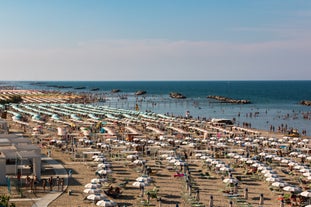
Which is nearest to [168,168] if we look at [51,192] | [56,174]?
[56,174]

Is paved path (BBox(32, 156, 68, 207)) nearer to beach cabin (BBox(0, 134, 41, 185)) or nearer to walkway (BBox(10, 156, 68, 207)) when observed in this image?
walkway (BBox(10, 156, 68, 207))

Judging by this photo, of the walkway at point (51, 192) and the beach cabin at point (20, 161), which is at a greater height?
the beach cabin at point (20, 161)

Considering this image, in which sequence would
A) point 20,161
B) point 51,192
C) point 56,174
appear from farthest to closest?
1. point 56,174
2. point 20,161
3. point 51,192

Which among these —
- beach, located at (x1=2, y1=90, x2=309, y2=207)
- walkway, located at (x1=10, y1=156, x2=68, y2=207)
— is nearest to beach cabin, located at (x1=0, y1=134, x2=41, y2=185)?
beach, located at (x1=2, y1=90, x2=309, y2=207)

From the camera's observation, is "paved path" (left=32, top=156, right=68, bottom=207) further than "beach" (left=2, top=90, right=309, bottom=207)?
No

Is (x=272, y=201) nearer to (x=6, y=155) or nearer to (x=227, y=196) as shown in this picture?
(x=227, y=196)

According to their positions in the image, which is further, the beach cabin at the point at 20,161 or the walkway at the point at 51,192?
the beach cabin at the point at 20,161

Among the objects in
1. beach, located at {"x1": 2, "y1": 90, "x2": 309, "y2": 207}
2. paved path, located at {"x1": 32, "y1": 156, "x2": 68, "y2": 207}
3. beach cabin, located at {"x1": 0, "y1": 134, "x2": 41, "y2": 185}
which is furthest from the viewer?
beach cabin, located at {"x1": 0, "y1": 134, "x2": 41, "y2": 185}

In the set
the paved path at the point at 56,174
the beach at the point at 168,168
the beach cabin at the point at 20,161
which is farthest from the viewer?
the beach cabin at the point at 20,161

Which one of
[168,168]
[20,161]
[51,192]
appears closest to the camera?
[51,192]

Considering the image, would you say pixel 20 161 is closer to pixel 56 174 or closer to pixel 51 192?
pixel 56 174

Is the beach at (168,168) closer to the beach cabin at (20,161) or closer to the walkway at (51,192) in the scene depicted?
the walkway at (51,192)

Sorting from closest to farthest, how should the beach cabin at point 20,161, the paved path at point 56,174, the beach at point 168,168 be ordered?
the paved path at point 56,174
the beach at point 168,168
the beach cabin at point 20,161

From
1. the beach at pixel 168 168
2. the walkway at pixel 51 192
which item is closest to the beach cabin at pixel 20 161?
the beach at pixel 168 168
